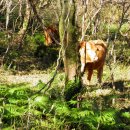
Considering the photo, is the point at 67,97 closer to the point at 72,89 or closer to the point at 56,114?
the point at 72,89

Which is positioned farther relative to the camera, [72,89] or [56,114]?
[72,89]

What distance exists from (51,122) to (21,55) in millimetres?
→ 7751

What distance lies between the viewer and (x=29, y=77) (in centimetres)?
1237

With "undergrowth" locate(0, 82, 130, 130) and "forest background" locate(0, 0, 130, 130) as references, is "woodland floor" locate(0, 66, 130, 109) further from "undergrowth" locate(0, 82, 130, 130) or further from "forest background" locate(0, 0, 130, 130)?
"undergrowth" locate(0, 82, 130, 130)

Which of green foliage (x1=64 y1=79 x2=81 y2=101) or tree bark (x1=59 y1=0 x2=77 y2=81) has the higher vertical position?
tree bark (x1=59 y1=0 x2=77 y2=81)

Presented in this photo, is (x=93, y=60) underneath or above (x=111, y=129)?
above

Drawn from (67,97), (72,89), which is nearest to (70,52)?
(72,89)

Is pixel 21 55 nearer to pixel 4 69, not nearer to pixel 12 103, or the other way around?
pixel 4 69

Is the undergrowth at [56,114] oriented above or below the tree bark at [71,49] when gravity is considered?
below

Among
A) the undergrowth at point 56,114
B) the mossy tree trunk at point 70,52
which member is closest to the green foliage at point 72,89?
the mossy tree trunk at point 70,52

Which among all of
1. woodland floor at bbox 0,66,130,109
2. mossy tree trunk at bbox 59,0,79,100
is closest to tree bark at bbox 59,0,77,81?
mossy tree trunk at bbox 59,0,79,100

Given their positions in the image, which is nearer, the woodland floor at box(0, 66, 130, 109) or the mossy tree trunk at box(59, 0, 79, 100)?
the mossy tree trunk at box(59, 0, 79, 100)

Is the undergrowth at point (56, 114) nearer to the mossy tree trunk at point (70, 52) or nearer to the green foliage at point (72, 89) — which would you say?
the green foliage at point (72, 89)

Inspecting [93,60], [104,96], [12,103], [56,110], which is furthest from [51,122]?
[93,60]
